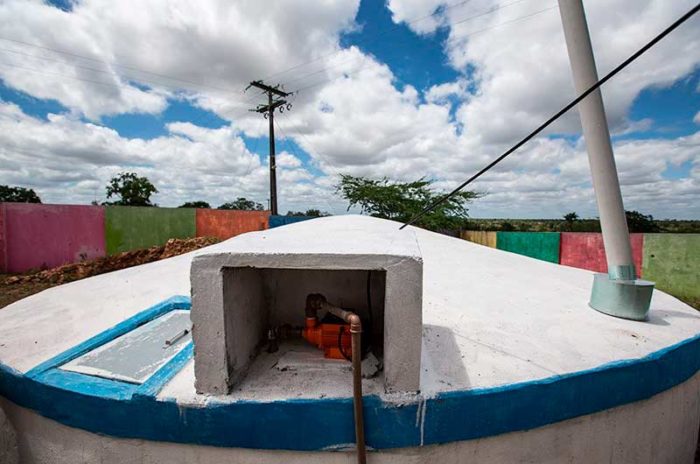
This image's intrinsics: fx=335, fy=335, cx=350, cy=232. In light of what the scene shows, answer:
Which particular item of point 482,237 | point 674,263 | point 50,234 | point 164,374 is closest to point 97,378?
point 164,374

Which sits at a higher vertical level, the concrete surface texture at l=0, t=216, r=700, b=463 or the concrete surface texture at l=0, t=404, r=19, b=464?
the concrete surface texture at l=0, t=216, r=700, b=463

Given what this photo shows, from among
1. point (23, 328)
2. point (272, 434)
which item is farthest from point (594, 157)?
point (23, 328)

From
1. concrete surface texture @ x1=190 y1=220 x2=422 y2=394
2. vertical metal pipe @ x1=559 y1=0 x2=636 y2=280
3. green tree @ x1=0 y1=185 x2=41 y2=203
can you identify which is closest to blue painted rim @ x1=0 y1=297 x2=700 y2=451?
concrete surface texture @ x1=190 y1=220 x2=422 y2=394

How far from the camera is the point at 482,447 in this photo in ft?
5.79

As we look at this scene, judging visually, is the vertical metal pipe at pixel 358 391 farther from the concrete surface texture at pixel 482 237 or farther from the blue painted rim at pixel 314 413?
the concrete surface texture at pixel 482 237

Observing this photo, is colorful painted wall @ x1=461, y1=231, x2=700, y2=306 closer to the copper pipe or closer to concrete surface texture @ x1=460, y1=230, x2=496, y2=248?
concrete surface texture @ x1=460, y1=230, x2=496, y2=248

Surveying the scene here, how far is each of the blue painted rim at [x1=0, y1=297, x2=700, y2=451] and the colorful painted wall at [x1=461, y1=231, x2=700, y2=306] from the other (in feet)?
26.2

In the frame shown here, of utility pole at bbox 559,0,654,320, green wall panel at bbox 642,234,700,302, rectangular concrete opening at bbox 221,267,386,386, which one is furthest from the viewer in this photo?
green wall panel at bbox 642,234,700,302

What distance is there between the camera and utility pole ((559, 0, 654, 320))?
2.69 metres

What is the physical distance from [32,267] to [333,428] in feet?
41.1

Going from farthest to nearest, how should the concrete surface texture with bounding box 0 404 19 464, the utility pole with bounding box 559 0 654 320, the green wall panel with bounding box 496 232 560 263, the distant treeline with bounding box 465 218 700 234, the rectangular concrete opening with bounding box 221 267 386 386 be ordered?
the distant treeline with bounding box 465 218 700 234, the green wall panel with bounding box 496 232 560 263, the utility pole with bounding box 559 0 654 320, the rectangular concrete opening with bounding box 221 267 386 386, the concrete surface texture with bounding box 0 404 19 464

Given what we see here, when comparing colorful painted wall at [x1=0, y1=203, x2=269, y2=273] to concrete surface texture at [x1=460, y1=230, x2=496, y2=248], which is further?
concrete surface texture at [x1=460, y1=230, x2=496, y2=248]

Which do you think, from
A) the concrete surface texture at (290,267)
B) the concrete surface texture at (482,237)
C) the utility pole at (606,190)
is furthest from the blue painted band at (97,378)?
the concrete surface texture at (482,237)

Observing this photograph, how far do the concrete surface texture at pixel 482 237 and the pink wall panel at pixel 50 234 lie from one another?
47.1 feet
